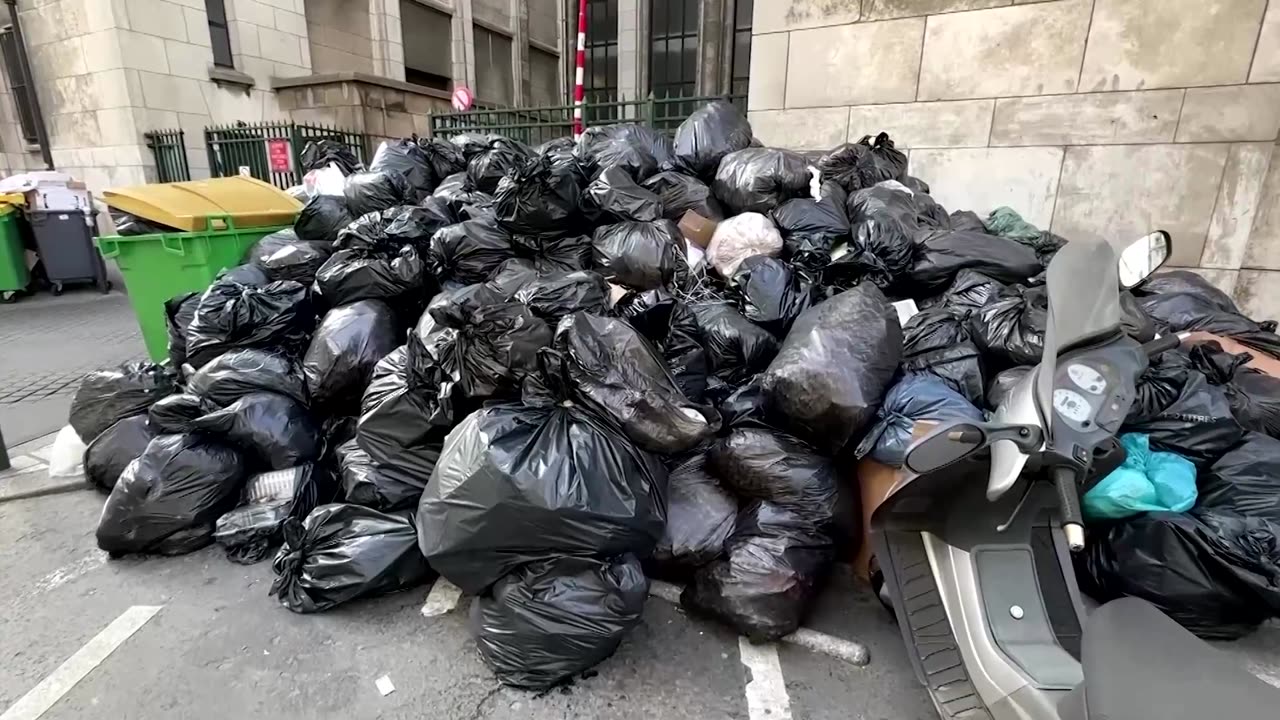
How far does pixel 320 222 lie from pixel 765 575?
3.41 metres

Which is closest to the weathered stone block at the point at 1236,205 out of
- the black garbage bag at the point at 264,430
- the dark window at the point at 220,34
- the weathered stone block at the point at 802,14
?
the weathered stone block at the point at 802,14

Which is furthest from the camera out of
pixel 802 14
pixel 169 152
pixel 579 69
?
pixel 169 152

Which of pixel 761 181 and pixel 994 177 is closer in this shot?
pixel 761 181

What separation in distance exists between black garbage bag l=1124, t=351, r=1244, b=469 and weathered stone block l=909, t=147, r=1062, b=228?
2234 mm

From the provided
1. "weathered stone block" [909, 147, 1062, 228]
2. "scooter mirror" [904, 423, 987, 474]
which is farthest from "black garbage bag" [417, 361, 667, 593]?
"weathered stone block" [909, 147, 1062, 228]

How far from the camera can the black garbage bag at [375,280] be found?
307 centimetres

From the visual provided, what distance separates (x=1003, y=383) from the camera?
92.5 inches

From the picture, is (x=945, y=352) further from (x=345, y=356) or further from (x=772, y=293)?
(x=345, y=356)

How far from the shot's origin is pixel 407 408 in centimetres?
243

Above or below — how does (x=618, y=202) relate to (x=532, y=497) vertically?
above

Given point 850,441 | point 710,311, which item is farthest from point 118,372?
point 850,441

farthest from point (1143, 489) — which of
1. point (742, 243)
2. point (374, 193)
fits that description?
point (374, 193)

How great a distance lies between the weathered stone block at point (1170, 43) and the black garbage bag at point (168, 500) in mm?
5182

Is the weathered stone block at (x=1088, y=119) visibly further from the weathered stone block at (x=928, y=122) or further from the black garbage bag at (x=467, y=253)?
the black garbage bag at (x=467, y=253)
